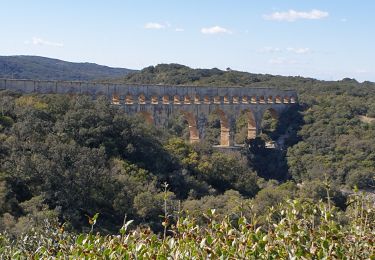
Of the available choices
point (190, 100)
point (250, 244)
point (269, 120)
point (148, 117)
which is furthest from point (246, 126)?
point (250, 244)

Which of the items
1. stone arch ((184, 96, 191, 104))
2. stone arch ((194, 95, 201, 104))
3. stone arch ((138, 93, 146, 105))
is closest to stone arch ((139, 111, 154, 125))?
stone arch ((138, 93, 146, 105))

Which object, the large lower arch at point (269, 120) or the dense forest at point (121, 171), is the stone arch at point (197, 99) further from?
the large lower arch at point (269, 120)

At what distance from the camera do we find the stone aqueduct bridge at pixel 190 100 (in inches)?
997

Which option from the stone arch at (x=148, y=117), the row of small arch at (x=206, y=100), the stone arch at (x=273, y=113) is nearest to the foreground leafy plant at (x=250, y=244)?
the row of small arch at (x=206, y=100)

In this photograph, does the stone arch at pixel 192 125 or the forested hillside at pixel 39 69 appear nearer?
the stone arch at pixel 192 125

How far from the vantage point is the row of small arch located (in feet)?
93.0

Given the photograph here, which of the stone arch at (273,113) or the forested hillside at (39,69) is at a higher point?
the forested hillside at (39,69)

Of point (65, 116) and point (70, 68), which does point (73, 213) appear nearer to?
point (65, 116)

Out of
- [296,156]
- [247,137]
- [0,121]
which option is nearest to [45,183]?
[0,121]

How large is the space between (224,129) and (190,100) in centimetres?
305

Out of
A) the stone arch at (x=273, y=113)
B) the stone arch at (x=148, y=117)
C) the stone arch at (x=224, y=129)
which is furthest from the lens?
the stone arch at (x=273, y=113)

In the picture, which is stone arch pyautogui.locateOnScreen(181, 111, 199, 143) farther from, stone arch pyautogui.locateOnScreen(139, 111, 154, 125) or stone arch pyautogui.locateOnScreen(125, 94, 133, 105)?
stone arch pyautogui.locateOnScreen(125, 94, 133, 105)

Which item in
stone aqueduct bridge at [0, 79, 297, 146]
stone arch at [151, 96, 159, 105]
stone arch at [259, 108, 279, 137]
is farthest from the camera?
stone arch at [259, 108, 279, 137]

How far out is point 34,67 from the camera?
79.8 metres
